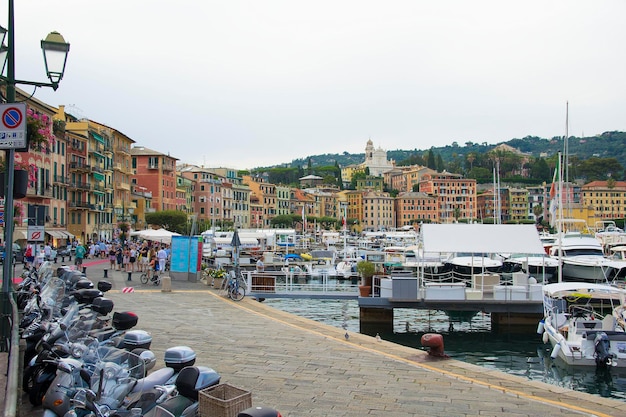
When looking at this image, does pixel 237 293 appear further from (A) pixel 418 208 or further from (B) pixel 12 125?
(A) pixel 418 208

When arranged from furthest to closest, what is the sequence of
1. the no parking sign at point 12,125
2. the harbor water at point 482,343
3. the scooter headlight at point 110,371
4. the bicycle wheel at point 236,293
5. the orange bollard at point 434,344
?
the bicycle wheel at point 236,293, the harbor water at point 482,343, the orange bollard at point 434,344, the no parking sign at point 12,125, the scooter headlight at point 110,371

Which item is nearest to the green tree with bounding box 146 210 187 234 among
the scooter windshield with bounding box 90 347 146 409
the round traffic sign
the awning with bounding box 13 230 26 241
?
the awning with bounding box 13 230 26 241

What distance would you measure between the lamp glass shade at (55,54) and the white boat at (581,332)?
641 inches

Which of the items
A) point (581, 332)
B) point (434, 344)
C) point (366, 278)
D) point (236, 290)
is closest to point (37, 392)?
point (434, 344)

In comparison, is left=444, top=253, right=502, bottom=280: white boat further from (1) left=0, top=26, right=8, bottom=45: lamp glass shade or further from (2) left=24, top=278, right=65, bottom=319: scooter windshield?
(1) left=0, top=26, right=8, bottom=45: lamp glass shade

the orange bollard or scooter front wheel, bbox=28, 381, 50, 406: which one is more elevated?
scooter front wheel, bbox=28, 381, 50, 406

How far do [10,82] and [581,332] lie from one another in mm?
17480

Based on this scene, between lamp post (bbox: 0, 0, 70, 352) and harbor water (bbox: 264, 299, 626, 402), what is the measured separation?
1064 centimetres

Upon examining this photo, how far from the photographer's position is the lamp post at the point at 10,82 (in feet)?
32.5

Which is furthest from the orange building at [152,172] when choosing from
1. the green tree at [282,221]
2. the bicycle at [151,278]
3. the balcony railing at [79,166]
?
the bicycle at [151,278]

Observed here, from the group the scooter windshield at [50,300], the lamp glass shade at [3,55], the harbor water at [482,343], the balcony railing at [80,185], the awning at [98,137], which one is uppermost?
the awning at [98,137]

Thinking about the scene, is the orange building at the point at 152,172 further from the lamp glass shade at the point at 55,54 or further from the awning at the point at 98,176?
the lamp glass shade at the point at 55,54

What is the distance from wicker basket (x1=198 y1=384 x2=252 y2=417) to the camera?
21.7 ft

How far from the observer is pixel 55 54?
34.0ft
